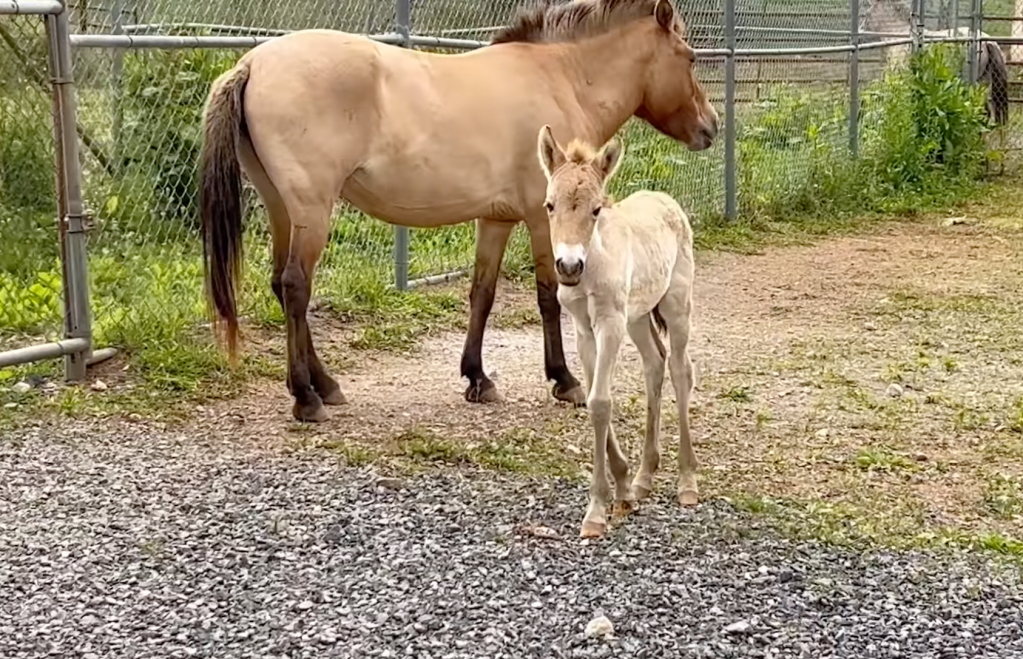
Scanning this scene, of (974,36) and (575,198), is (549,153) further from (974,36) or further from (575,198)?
Answer: (974,36)

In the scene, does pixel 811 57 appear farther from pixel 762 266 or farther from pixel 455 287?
pixel 455 287

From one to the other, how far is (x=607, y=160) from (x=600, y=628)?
139cm

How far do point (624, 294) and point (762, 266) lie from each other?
545 centimetres

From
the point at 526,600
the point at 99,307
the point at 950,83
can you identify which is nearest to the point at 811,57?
the point at 950,83

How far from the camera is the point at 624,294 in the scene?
389 cm

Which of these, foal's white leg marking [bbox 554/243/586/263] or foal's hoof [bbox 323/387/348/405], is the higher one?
foal's white leg marking [bbox 554/243/586/263]

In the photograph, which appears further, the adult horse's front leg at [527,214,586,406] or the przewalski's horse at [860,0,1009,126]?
the przewalski's horse at [860,0,1009,126]

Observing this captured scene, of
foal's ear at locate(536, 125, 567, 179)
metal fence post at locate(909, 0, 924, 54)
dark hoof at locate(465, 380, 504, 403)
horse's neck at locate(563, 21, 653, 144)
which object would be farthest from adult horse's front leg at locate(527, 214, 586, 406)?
metal fence post at locate(909, 0, 924, 54)

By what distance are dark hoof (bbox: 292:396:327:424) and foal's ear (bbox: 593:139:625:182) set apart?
1893mm

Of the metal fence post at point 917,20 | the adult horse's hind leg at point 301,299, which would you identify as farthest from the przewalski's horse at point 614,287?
the metal fence post at point 917,20

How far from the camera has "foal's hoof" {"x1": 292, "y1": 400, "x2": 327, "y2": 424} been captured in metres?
5.24

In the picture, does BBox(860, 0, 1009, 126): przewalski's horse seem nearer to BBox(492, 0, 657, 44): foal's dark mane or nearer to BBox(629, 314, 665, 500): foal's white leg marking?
BBox(492, 0, 657, 44): foal's dark mane

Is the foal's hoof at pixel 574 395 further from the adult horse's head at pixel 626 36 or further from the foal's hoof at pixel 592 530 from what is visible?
the foal's hoof at pixel 592 530

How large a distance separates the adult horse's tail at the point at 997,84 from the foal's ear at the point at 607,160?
12.3 m
